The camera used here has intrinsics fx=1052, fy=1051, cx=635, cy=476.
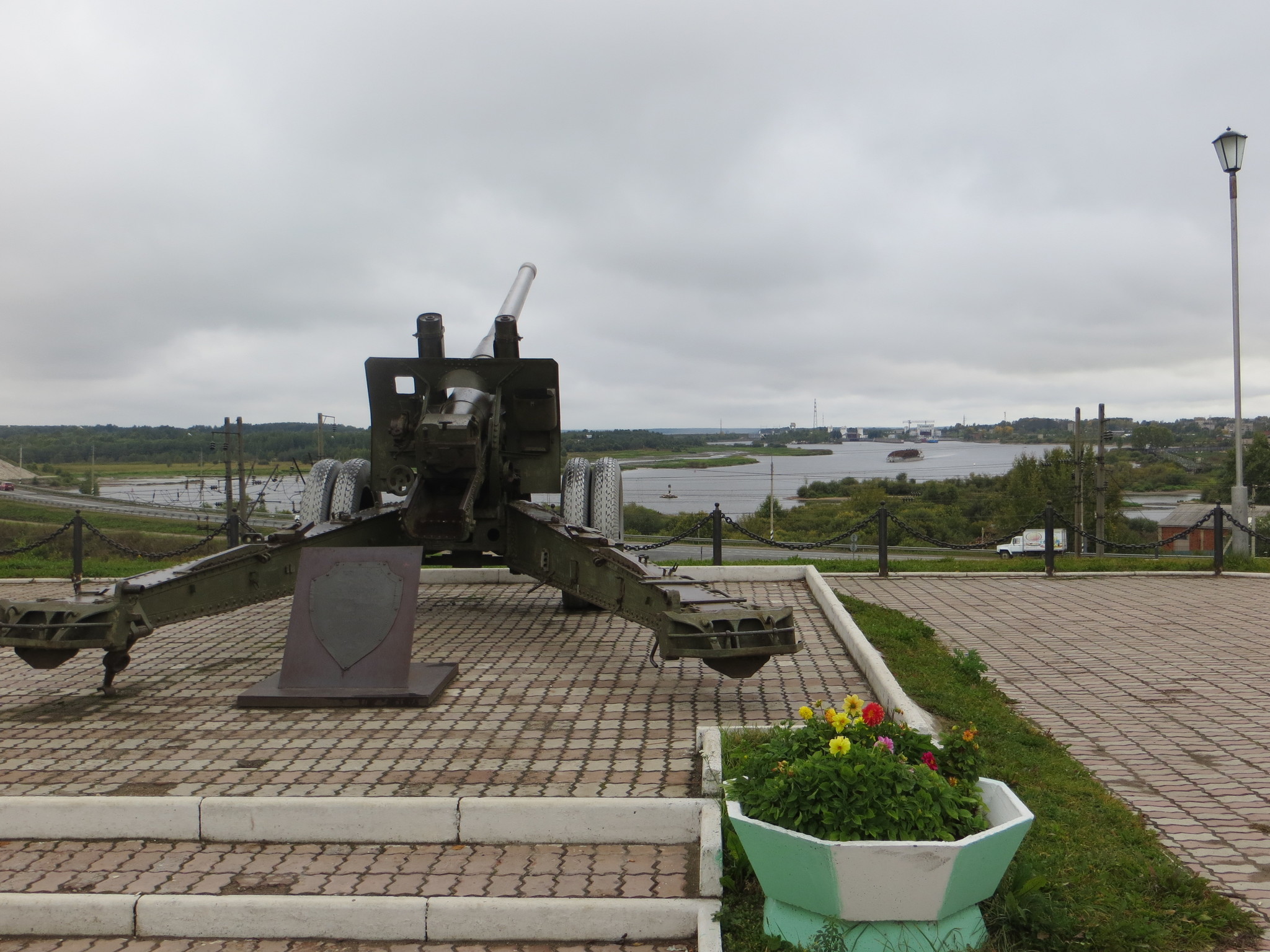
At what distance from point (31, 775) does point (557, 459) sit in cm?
454

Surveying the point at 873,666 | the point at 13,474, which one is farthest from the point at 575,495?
the point at 13,474

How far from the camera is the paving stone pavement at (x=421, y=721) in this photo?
4.23 metres

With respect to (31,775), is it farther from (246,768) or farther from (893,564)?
(893,564)

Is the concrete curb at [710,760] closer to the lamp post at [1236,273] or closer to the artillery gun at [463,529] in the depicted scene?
the artillery gun at [463,529]

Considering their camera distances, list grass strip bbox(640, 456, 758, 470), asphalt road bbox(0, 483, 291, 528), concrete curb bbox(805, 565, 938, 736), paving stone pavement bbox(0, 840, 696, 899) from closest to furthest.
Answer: paving stone pavement bbox(0, 840, 696, 899) → concrete curb bbox(805, 565, 938, 736) → grass strip bbox(640, 456, 758, 470) → asphalt road bbox(0, 483, 291, 528)

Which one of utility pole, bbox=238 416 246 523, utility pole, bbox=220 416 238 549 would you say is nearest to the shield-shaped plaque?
utility pole, bbox=220 416 238 549

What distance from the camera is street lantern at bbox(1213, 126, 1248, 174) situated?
40.8 feet

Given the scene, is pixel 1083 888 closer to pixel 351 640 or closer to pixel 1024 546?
pixel 351 640

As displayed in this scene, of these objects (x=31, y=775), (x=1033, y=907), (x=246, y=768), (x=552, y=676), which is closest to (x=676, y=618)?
(x=552, y=676)

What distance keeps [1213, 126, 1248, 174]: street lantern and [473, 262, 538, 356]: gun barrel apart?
848 centimetres

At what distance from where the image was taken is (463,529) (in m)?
7.12

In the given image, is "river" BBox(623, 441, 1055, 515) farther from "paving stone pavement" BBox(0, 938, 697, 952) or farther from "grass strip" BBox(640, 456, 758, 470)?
"paving stone pavement" BBox(0, 938, 697, 952)

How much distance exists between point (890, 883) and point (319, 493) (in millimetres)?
7239

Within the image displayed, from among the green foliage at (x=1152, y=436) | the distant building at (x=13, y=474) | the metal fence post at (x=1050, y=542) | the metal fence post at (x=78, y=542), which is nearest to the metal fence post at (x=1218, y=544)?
the metal fence post at (x=1050, y=542)
